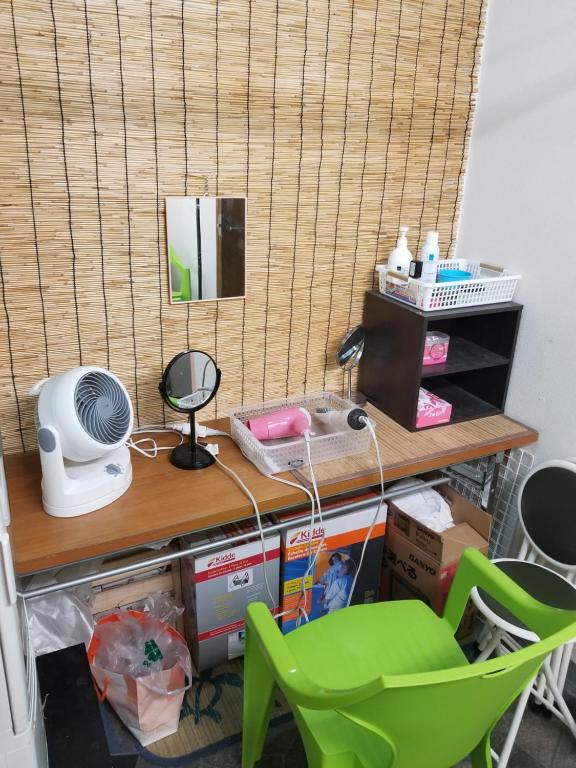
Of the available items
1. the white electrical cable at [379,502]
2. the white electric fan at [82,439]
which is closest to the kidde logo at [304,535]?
the white electrical cable at [379,502]

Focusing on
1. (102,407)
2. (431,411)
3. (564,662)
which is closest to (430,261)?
(431,411)

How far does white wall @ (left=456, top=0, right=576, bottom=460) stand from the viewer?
5.40 feet

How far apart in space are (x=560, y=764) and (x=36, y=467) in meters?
1.59

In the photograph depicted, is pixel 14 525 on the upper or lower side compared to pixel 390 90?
lower

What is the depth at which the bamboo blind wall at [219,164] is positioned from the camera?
1423 millimetres

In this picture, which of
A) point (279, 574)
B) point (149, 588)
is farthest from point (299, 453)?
point (149, 588)

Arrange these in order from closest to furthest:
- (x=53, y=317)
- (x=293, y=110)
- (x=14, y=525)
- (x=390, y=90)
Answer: (x=14, y=525), (x=53, y=317), (x=293, y=110), (x=390, y=90)

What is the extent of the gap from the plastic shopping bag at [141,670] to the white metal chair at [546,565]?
802mm

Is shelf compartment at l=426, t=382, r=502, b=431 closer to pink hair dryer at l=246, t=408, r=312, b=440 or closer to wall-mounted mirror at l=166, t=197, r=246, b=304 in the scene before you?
pink hair dryer at l=246, t=408, r=312, b=440

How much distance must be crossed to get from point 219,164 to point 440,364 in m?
0.90

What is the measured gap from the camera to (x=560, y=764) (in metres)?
1.58

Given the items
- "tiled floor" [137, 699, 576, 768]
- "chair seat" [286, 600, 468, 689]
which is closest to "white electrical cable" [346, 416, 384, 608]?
"chair seat" [286, 600, 468, 689]

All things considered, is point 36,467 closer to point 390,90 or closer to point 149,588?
point 149,588

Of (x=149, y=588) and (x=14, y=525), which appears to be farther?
(x=149, y=588)
